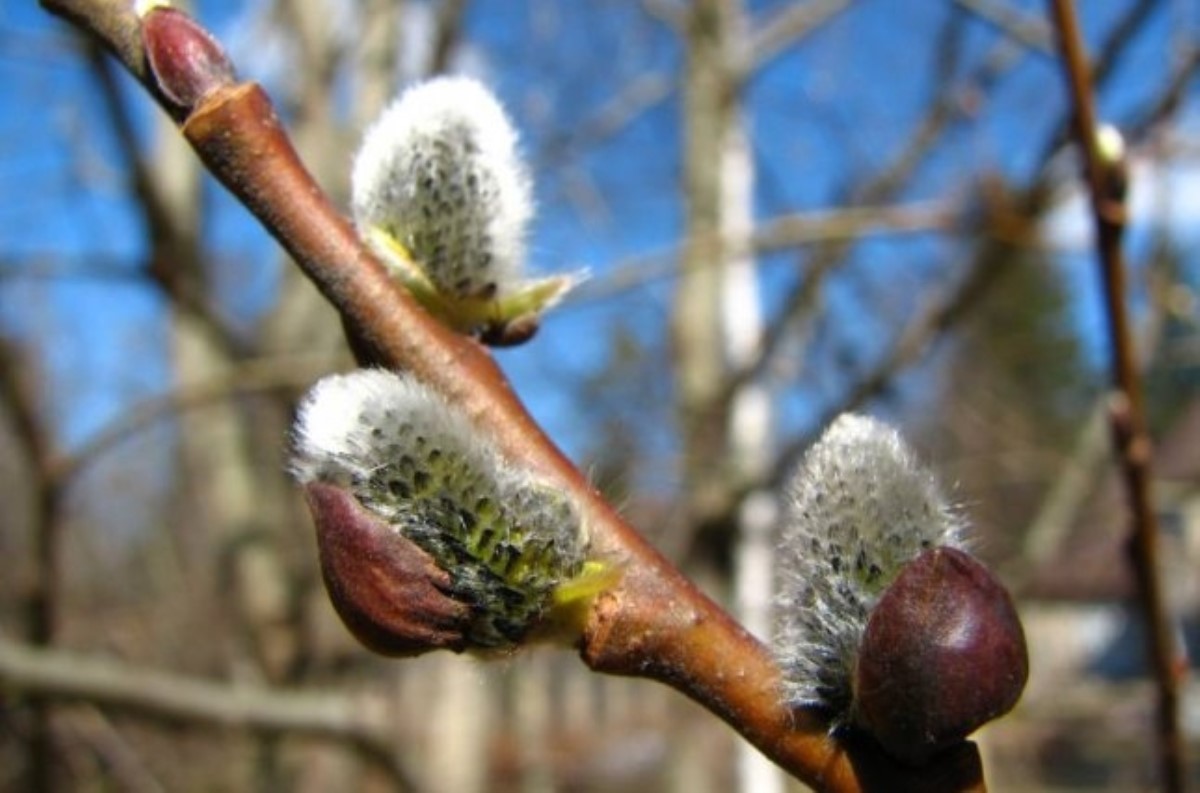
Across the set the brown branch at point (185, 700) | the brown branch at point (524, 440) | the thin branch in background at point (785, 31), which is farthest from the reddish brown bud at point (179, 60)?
the thin branch in background at point (785, 31)

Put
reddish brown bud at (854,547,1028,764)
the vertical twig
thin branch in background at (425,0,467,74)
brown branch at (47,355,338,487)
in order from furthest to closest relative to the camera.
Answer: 1. thin branch in background at (425,0,467,74)
2. brown branch at (47,355,338,487)
3. the vertical twig
4. reddish brown bud at (854,547,1028,764)

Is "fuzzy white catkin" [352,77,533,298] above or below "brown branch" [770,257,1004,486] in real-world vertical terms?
below

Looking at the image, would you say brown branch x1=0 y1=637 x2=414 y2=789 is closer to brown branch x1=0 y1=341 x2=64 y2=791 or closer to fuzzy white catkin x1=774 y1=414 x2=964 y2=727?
brown branch x1=0 y1=341 x2=64 y2=791

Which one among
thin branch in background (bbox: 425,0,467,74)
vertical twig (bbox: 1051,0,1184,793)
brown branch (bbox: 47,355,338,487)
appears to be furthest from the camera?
thin branch in background (bbox: 425,0,467,74)

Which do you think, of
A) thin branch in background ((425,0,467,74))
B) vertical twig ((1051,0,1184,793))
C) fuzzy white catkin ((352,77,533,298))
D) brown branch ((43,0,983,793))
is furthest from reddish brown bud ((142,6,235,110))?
thin branch in background ((425,0,467,74))

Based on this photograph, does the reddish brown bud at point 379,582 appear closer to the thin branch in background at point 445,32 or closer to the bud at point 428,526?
the bud at point 428,526

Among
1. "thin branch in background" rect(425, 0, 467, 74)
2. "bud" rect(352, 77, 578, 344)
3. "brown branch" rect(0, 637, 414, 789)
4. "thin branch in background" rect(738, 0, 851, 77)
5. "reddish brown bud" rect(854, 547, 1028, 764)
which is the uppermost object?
"thin branch in background" rect(738, 0, 851, 77)

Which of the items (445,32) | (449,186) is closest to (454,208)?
(449,186)
